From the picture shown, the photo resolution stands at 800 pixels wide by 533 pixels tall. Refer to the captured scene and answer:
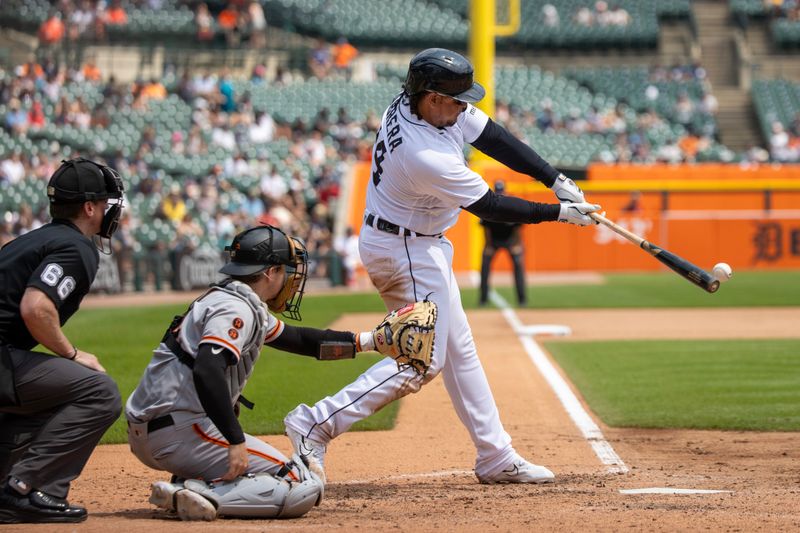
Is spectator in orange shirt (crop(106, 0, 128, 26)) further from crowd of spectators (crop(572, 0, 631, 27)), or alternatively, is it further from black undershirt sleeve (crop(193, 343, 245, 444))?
black undershirt sleeve (crop(193, 343, 245, 444))

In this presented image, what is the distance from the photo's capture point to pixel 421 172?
5.27 meters

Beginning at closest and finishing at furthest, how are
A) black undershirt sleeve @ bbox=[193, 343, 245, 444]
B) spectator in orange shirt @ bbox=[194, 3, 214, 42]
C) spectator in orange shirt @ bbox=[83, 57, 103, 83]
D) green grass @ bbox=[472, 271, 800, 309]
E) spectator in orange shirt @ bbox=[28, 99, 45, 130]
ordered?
black undershirt sleeve @ bbox=[193, 343, 245, 444]
green grass @ bbox=[472, 271, 800, 309]
spectator in orange shirt @ bbox=[28, 99, 45, 130]
spectator in orange shirt @ bbox=[83, 57, 103, 83]
spectator in orange shirt @ bbox=[194, 3, 214, 42]

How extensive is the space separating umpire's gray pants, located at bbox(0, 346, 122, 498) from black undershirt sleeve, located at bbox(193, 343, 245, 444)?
0.59 meters

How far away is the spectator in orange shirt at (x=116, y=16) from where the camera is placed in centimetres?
3117

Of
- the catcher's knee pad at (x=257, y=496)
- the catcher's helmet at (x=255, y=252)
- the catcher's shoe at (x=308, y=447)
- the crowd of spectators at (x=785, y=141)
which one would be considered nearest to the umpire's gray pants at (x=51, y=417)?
the catcher's knee pad at (x=257, y=496)

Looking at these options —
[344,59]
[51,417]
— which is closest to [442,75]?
[51,417]

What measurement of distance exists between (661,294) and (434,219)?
1447 cm

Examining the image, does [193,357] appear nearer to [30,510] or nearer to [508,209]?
[30,510]

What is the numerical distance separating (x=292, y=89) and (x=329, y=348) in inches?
958

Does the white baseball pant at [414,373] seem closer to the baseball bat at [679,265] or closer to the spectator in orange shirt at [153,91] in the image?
the baseball bat at [679,265]

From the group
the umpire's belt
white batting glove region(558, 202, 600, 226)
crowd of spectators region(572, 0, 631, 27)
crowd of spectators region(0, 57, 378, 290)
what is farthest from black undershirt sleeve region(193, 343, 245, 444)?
crowd of spectators region(572, 0, 631, 27)

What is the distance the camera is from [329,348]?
529 cm

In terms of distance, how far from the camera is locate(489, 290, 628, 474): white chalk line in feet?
20.6

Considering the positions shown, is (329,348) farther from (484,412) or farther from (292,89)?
(292,89)
